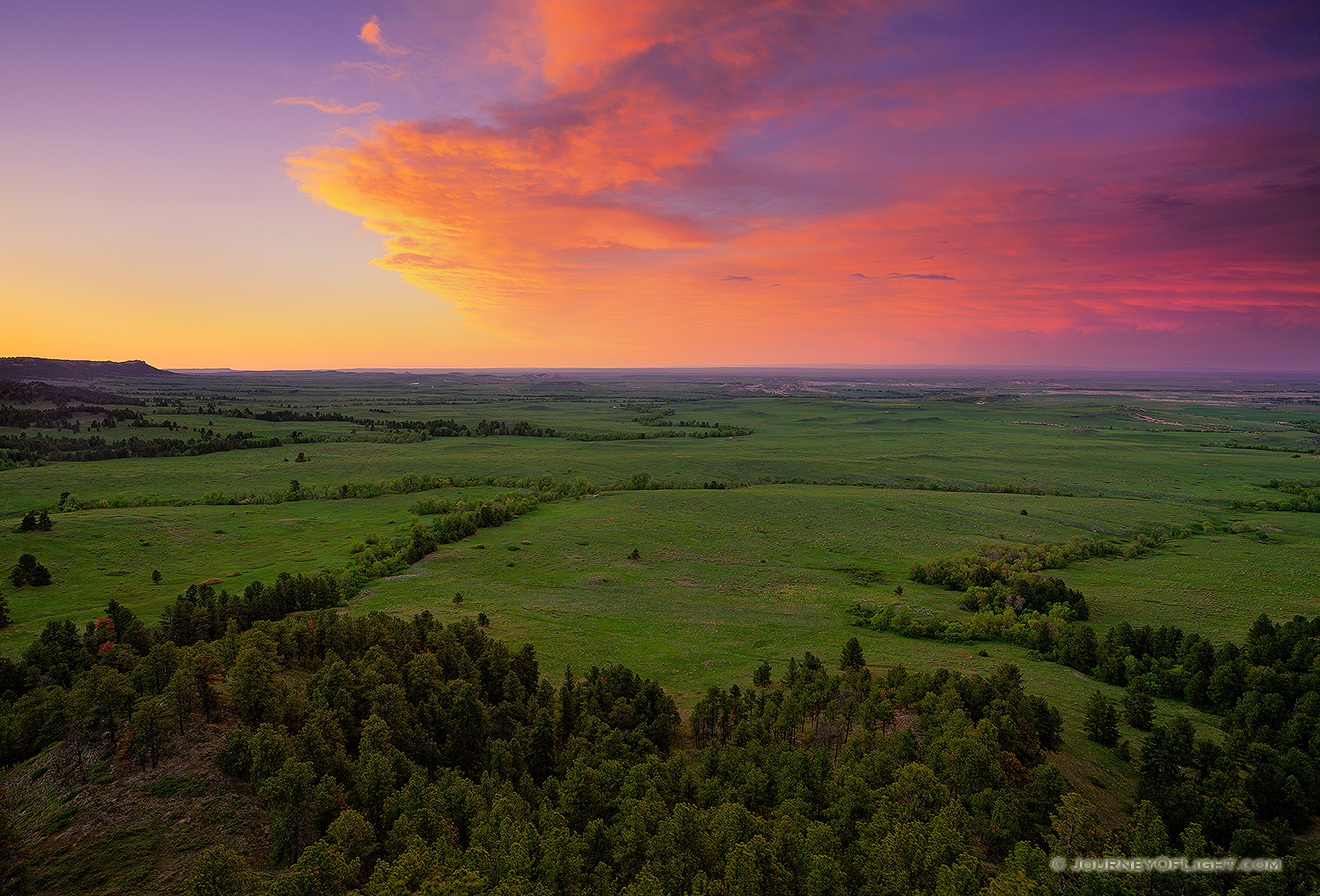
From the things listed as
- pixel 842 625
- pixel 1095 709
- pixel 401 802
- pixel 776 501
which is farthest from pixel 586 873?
pixel 776 501

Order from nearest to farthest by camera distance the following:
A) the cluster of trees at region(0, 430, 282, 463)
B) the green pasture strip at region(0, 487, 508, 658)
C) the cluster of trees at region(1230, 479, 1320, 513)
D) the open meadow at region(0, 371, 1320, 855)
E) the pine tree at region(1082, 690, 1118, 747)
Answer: the pine tree at region(1082, 690, 1118, 747) → the open meadow at region(0, 371, 1320, 855) → the green pasture strip at region(0, 487, 508, 658) → the cluster of trees at region(1230, 479, 1320, 513) → the cluster of trees at region(0, 430, 282, 463)

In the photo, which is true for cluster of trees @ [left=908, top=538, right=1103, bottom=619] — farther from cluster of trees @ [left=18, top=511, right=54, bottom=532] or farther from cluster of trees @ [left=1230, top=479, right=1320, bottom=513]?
cluster of trees @ [left=18, top=511, right=54, bottom=532]

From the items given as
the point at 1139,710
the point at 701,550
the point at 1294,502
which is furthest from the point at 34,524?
the point at 1294,502

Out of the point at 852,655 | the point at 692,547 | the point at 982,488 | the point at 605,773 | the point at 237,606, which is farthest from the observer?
the point at 982,488

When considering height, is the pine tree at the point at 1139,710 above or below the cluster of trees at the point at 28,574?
below

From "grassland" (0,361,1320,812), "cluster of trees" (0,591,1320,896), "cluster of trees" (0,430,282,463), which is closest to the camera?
"cluster of trees" (0,591,1320,896)

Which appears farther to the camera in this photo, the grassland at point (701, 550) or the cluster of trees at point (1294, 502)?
the cluster of trees at point (1294, 502)

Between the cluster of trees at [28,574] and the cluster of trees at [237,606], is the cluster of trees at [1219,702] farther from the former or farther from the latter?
the cluster of trees at [28,574]

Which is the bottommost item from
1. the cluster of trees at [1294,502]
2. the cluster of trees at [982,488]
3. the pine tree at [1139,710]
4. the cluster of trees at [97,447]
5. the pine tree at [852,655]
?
the pine tree at [1139,710]

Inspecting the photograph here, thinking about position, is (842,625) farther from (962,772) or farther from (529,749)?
(529,749)

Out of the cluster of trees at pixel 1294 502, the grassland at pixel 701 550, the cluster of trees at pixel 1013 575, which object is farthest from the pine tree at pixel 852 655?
the cluster of trees at pixel 1294 502

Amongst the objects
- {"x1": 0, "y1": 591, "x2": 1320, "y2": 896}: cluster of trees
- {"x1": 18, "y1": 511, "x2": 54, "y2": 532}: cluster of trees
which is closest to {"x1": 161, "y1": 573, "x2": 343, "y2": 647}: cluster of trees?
{"x1": 0, "y1": 591, "x2": 1320, "y2": 896}: cluster of trees

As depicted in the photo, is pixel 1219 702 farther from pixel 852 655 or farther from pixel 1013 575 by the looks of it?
pixel 852 655
